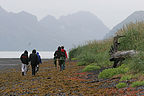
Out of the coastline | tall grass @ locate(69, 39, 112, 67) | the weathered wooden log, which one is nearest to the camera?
the weathered wooden log

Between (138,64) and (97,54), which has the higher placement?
(97,54)

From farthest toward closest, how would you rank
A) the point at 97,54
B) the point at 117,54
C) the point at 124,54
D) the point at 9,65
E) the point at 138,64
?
the point at 9,65 < the point at 97,54 < the point at 117,54 < the point at 124,54 < the point at 138,64

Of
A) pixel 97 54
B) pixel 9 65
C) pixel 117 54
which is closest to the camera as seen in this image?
pixel 117 54

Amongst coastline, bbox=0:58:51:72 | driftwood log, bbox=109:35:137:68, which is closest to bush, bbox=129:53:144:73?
driftwood log, bbox=109:35:137:68

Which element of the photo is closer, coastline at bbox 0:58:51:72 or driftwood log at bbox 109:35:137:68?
driftwood log at bbox 109:35:137:68

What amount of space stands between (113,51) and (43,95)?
8213 millimetres

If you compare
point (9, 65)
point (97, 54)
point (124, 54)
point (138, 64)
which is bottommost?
point (138, 64)

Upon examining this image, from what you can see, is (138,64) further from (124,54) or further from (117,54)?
(117,54)

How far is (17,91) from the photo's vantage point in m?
12.8

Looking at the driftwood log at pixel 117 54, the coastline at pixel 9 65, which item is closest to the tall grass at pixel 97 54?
the driftwood log at pixel 117 54

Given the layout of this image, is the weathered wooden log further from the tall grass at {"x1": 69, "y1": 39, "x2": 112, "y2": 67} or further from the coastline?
the coastline

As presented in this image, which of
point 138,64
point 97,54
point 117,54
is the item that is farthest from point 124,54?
point 97,54

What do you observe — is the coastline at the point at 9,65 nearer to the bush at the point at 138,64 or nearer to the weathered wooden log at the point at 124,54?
the weathered wooden log at the point at 124,54

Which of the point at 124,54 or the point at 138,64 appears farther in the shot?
the point at 124,54
